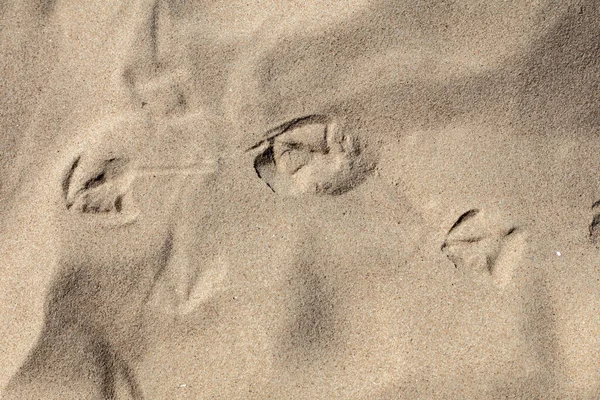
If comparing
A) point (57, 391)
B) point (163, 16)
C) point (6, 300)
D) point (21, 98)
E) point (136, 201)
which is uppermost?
point (163, 16)

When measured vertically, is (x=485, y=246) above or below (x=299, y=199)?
below

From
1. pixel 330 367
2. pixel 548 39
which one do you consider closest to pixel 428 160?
pixel 548 39

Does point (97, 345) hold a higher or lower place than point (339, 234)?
lower

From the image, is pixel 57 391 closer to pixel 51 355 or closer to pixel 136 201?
pixel 51 355

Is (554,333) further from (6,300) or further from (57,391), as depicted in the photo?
(6,300)

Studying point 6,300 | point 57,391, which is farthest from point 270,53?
point 57,391

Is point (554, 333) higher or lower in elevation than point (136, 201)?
lower
